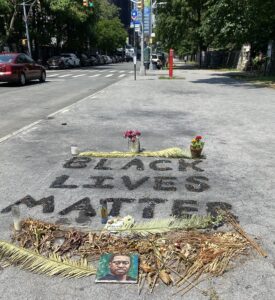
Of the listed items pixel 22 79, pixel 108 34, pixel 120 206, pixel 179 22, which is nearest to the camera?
pixel 120 206

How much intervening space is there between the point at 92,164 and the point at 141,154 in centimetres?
89

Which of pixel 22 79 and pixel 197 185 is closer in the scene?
pixel 197 185

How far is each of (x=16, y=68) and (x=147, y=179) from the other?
15.5 metres

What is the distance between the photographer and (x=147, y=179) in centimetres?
505

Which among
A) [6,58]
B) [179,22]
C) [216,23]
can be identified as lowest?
[6,58]

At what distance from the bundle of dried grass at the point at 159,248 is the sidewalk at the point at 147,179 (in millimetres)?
112

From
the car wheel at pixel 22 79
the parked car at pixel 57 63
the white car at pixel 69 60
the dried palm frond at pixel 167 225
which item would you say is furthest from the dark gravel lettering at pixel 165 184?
the white car at pixel 69 60

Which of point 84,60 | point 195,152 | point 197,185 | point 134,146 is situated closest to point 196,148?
point 195,152

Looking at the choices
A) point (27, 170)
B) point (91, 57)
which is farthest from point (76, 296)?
point (91, 57)

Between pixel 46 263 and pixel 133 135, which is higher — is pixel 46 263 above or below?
below

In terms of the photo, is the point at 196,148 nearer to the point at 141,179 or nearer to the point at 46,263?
the point at 141,179

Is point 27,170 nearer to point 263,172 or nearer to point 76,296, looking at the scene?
point 76,296

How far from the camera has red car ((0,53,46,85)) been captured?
1820cm

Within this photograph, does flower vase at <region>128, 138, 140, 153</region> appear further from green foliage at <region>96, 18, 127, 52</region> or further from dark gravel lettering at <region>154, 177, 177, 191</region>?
green foliage at <region>96, 18, 127, 52</region>
